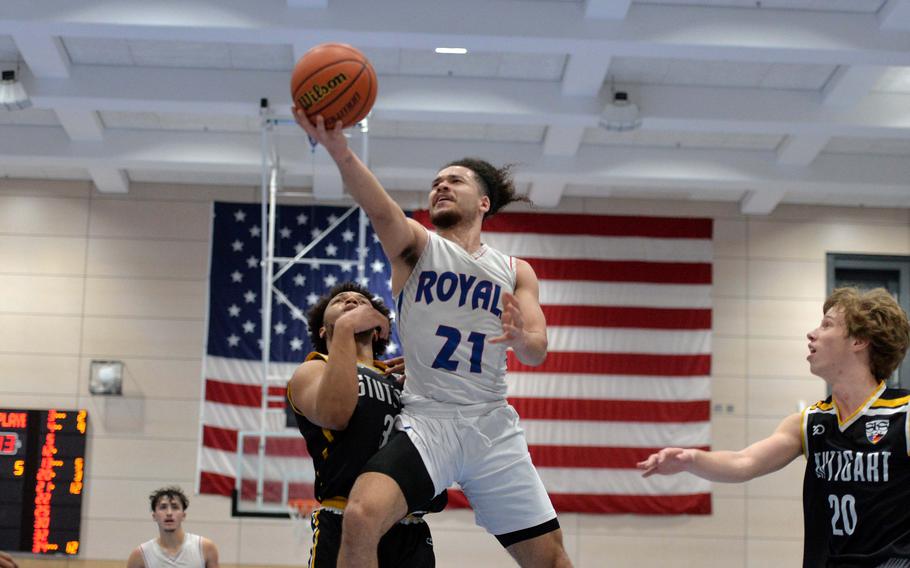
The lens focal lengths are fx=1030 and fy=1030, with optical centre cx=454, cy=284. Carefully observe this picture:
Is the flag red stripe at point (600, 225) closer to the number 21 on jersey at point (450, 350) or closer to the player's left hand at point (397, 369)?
the player's left hand at point (397, 369)

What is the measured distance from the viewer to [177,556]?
29.7 ft

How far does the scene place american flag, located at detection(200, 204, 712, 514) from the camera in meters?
14.1

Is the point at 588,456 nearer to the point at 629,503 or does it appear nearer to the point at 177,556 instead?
the point at 629,503

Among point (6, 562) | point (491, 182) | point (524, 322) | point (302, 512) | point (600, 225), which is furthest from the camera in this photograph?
point (600, 225)

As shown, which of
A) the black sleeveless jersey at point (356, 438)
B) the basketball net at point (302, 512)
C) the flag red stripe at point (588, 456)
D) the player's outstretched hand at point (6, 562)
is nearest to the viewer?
the black sleeveless jersey at point (356, 438)

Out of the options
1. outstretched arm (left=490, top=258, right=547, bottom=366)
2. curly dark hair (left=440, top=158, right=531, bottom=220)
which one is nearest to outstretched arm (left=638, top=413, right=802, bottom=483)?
outstretched arm (left=490, top=258, right=547, bottom=366)

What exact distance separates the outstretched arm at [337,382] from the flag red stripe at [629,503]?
991cm

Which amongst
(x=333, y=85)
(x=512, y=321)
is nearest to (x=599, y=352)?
(x=512, y=321)

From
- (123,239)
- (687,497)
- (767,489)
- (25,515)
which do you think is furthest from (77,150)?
(767,489)

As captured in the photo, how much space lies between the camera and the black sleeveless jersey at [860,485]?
12.6 feet

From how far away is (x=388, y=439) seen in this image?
443 centimetres

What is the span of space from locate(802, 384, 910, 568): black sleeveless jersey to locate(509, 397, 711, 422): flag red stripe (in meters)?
10.0

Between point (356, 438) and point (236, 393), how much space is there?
32.6ft

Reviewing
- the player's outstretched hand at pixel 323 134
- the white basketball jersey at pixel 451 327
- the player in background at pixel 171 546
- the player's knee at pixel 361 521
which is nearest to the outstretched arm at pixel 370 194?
the player's outstretched hand at pixel 323 134
